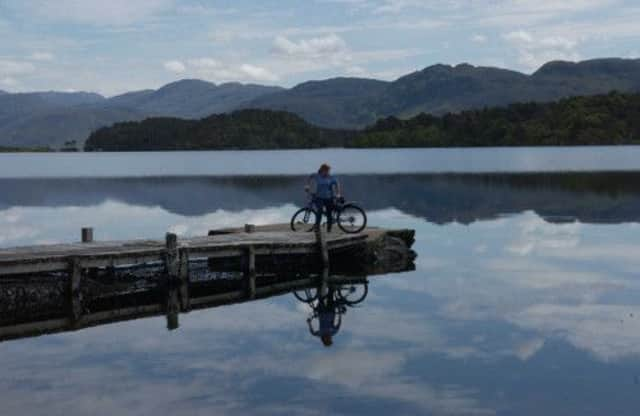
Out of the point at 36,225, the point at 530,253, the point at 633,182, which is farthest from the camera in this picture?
the point at 633,182

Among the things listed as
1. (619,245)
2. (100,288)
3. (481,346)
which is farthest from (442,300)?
(619,245)

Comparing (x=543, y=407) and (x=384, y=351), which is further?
(x=384, y=351)

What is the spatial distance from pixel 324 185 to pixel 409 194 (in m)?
40.9

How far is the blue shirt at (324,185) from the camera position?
32.6 meters

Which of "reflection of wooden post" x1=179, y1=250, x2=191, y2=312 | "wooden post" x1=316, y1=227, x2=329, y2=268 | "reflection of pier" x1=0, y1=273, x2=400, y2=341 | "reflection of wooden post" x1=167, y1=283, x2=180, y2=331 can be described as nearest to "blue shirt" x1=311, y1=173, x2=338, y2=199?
"wooden post" x1=316, y1=227, x2=329, y2=268

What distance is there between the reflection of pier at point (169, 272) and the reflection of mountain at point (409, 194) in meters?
19.3

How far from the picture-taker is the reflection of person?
74.5 feet

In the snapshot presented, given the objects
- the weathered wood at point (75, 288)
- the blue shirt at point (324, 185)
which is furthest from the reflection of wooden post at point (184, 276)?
the blue shirt at point (324, 185)

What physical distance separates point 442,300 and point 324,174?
744 centimetres

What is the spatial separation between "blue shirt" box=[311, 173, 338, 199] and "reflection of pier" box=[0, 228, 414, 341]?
1.57 meters

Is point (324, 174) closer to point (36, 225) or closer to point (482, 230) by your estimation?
point (482, 230)

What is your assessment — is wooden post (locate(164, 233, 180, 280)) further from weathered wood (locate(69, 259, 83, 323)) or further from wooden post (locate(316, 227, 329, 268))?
wooden post (locate(316, 227, 329, 268))

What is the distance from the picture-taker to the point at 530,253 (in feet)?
124

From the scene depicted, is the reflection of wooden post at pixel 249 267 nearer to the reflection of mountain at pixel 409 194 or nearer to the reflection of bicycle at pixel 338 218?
the reflection of bicycle at pixel 338 218
